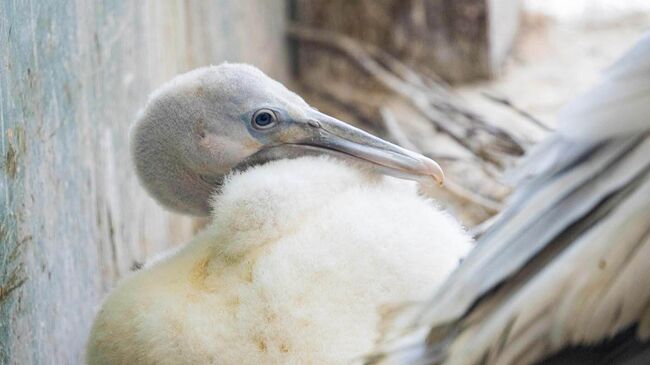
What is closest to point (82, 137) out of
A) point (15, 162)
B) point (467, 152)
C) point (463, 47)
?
point (15, 162)

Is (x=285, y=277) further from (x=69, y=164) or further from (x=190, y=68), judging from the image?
(x=190, y=68)

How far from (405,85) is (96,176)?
1.97m

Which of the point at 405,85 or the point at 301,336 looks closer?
the point at 301,336

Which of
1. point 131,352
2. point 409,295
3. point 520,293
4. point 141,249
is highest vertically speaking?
point 520,293

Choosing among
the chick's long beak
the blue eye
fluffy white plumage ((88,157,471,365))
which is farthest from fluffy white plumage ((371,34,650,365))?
the blue eye

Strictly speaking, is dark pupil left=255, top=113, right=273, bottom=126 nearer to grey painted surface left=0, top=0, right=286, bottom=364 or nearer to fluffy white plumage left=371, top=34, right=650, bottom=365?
grey painted surface left=0, top=0, right=286, bottom=364

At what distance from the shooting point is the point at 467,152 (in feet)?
11.1

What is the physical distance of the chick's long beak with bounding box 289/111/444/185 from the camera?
1914mm

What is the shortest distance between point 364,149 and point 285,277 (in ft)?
1.34

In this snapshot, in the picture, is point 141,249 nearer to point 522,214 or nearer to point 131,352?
point 131,352

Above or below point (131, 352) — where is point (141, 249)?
below


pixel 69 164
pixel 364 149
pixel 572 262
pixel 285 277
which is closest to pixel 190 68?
pixel 69 164

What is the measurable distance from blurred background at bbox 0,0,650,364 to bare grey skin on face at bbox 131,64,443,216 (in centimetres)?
19

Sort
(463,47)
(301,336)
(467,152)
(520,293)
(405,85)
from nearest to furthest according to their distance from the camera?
(520,293), (301,336), (467,152), (405,85), (463,47)
